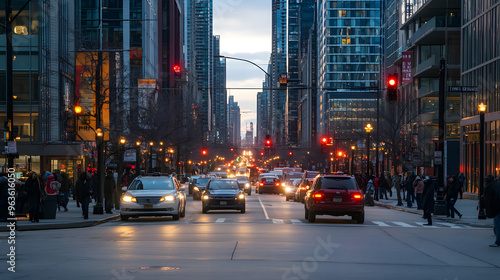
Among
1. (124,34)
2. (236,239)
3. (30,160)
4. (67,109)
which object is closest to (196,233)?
(236,239)

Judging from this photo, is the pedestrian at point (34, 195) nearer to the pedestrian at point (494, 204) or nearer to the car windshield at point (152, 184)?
the car windshield at point (152, 184)

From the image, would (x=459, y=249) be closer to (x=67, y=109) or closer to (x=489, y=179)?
(x=489, y=179)

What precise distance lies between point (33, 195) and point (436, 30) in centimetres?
5151

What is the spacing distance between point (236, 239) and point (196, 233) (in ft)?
7.77

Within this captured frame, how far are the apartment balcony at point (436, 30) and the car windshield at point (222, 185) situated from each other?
39.1 m

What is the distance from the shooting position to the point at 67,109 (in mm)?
57781

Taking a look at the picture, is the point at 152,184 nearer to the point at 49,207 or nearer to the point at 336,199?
the point at 49,207

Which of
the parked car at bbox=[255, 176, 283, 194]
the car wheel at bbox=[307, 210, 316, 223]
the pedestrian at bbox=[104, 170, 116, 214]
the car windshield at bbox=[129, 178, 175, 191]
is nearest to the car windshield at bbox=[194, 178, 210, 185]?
the parked car at bbox=[255, 176, 283, 194]

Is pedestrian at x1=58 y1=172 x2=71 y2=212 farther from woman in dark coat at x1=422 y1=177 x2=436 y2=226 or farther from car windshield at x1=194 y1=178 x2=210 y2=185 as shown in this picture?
car windshield at x1=194 y1=178 x2=210 y2=185

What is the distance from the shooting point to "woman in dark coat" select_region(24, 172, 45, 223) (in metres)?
25.6

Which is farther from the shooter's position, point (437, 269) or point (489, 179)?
point (489, 179)

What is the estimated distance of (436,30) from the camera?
68.9m

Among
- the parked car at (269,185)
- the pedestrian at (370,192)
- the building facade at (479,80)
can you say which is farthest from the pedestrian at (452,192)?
the parked car at (269,185)

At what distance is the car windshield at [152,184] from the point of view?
2841cm
